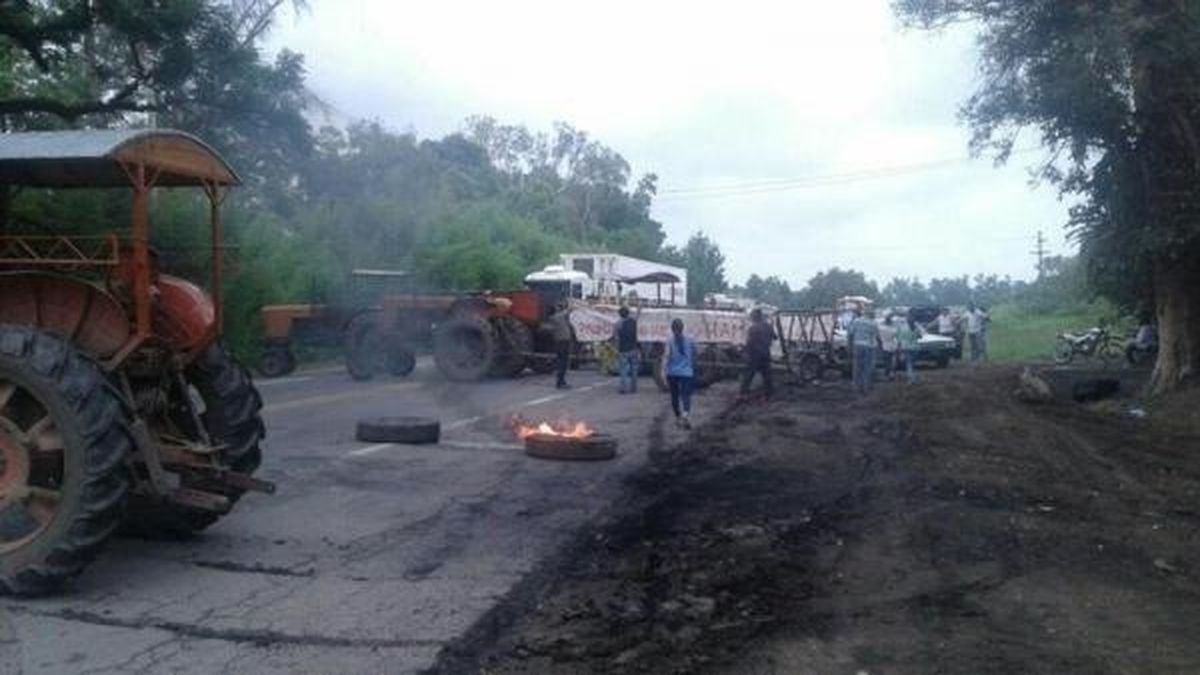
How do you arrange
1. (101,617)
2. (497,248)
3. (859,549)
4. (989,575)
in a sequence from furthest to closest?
(497,248), (859,549), (989,575), (101,617)

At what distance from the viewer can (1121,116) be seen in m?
19.4

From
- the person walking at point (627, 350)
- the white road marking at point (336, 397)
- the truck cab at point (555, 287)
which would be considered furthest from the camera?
the truck cab at point (555, 287)

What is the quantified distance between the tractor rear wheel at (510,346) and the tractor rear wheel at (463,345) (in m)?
0.21

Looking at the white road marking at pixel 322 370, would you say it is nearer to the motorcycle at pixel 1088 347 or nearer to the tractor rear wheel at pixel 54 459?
the motorcycle at pixel 1088 347

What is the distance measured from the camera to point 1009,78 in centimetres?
2103

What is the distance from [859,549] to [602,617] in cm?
235

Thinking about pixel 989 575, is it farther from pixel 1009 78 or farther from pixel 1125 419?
pixel 1009 78

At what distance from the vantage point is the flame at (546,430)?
13.1 meters

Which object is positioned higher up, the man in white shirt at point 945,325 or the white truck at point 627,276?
the white truck at point 627,276

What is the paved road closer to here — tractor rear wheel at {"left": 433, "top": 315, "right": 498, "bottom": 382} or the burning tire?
the burning tire

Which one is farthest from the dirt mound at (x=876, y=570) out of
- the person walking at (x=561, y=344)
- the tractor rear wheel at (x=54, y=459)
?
the person walking at (x=561, y=344)

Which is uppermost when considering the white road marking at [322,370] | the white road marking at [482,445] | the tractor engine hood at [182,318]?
the tractor engine hood at [182,318]

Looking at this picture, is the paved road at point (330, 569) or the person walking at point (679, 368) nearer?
the paved road at point (330, 569)

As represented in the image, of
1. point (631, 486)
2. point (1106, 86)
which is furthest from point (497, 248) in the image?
point (631, 486)
